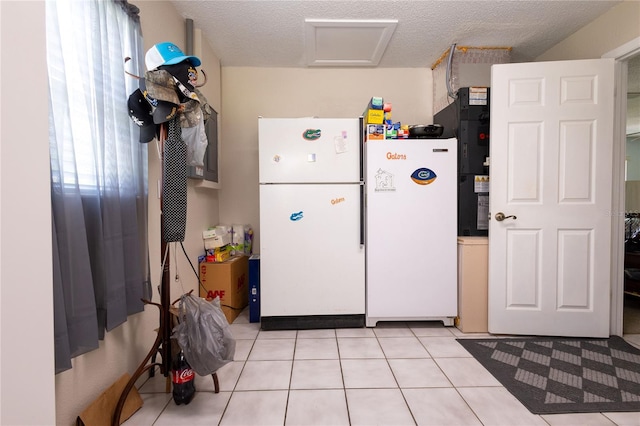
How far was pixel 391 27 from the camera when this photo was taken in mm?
2375

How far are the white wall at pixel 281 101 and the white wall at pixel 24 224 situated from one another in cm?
248

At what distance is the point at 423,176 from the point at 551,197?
0.98 m

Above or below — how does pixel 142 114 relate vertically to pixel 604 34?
below

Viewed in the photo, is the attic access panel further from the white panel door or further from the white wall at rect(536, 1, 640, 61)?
the white wall at rect(536, 1, 640, 61)

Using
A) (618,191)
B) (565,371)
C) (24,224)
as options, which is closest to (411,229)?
(565,371)

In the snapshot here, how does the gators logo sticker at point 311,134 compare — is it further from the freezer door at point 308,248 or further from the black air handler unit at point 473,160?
the black air handler unit at point 473,160

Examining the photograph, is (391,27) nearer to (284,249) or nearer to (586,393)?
(284,249)

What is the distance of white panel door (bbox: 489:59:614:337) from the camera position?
214 centimetres

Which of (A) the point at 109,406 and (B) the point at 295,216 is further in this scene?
(B) the point at 295,216

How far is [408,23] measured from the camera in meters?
2.36

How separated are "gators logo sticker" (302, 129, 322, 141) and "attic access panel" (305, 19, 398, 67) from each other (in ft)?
2.92

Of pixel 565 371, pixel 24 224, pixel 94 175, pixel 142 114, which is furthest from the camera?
pixel 565 371

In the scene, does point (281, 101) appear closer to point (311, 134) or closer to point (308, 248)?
point (311, 134)

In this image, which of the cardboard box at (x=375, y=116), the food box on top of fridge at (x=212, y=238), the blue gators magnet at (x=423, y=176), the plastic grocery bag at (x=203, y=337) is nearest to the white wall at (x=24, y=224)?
the plastic grocery bag at (x=203, y=337)
